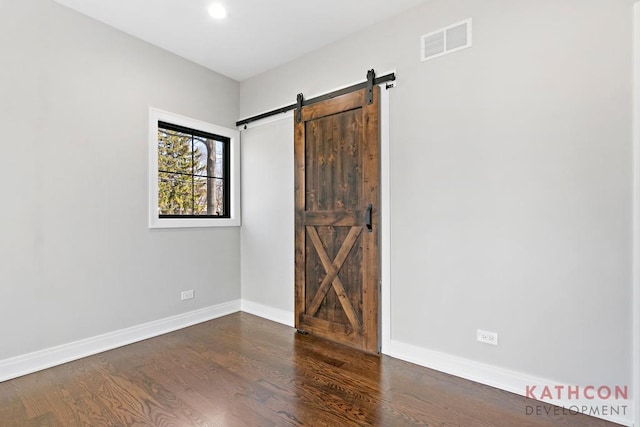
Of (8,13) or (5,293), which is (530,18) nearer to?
(8,13)

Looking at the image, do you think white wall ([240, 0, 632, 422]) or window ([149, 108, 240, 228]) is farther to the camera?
window ([149, 108, 240, 228])

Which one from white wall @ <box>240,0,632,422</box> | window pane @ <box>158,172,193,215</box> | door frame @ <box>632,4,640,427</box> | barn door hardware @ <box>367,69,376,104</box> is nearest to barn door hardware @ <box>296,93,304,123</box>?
white wall @ <box>240,0,632,422</box>

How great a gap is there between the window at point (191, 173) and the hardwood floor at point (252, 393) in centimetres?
139

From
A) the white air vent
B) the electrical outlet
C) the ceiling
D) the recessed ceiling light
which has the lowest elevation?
the electrical outlet

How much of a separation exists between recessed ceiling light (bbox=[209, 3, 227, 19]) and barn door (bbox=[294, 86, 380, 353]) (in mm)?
1096

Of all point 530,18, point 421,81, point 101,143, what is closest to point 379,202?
point 421,81

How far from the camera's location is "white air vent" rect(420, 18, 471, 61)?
94.1 inches

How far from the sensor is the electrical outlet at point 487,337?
226cm

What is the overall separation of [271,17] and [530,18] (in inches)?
78.5

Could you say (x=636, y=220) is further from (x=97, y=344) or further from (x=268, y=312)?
(x=97, y=344)

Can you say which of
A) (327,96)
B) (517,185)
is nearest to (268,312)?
(327,96)

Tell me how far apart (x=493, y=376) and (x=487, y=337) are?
10.4 inches

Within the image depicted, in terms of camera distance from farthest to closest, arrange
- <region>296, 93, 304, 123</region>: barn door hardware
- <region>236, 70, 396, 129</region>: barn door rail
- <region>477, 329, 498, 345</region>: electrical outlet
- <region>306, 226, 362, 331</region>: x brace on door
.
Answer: <region>296, 93, 304, 123</region>: barn door hardware, <region>306, 226, 362, 331</region>: x brace on door, <region>236, 70, 396, 129</region>: barn door rail, <region>477, 329, 498, 345</region>: electrical outlet

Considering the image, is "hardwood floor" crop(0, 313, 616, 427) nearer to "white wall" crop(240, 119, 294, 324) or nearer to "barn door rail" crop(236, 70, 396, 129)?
"white wall" crop(240, 119, 294, 324)
